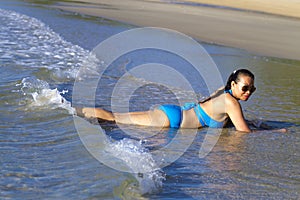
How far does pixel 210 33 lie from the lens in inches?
602

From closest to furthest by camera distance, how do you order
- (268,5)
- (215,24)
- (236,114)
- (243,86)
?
(243,86), (236,114), (215,24), (268,5)

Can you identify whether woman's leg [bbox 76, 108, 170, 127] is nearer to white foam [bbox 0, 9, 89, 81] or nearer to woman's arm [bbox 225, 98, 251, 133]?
woman's arm [bbox 225, 98, 251, 133]

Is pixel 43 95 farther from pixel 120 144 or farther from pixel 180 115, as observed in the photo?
pixel 120 144

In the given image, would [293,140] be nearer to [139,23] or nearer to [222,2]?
[139,23]

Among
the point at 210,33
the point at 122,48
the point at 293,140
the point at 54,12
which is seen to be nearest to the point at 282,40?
the point at 210,33

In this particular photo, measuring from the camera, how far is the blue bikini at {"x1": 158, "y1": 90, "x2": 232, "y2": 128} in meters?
5.64

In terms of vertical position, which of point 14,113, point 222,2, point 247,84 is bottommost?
point 14,113

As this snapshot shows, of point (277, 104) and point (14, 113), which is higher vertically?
point (277, 104)

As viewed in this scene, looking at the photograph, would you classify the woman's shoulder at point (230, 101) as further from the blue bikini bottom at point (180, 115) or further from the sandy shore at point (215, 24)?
the sandy shore at point (215, 24)

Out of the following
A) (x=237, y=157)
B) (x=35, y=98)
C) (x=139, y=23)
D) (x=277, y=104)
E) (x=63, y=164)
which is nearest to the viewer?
(x=63, y=164)

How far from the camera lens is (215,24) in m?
17.8

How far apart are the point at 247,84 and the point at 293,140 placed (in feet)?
2.43

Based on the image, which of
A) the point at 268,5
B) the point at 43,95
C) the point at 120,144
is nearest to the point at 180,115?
the point at 120,144

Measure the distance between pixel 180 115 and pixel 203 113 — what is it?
0.26 meters
